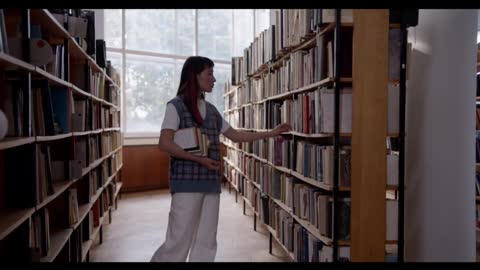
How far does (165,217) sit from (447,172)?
3399mm

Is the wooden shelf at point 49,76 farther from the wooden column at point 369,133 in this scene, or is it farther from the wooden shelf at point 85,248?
the wooden column at point 369,133

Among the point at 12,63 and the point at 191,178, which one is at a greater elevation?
the point at 12,63

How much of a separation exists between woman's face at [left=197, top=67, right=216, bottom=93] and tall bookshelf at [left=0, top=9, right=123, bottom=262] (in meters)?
0.71

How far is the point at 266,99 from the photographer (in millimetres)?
3613

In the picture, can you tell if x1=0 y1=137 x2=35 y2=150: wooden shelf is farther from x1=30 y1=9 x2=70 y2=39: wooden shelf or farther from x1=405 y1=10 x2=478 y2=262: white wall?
x1=405 y1=10 x2=478 y2=262: white wall

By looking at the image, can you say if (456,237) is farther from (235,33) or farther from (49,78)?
(235,33)

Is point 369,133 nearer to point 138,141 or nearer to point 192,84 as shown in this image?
point 192,84

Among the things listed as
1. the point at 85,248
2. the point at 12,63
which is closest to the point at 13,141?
the point at 12,63

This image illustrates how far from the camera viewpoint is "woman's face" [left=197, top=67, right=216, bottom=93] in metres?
1.97

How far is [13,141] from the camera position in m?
1.34

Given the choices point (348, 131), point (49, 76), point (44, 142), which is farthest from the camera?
point (44, 142)

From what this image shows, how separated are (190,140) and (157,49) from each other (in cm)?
570

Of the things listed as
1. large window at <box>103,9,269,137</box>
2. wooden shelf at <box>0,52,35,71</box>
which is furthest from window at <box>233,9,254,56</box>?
wooden shelf at <box>0,52,35,71</box>
